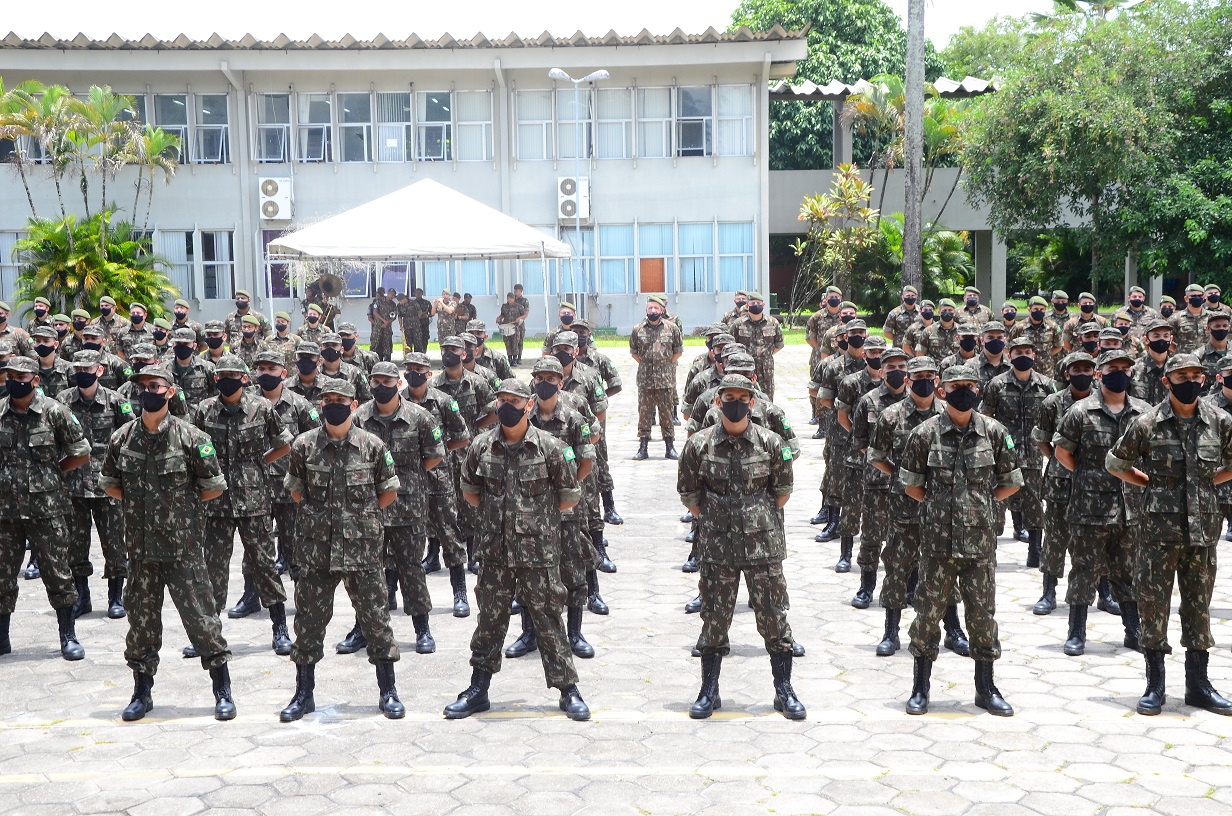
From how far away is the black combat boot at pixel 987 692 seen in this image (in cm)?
750

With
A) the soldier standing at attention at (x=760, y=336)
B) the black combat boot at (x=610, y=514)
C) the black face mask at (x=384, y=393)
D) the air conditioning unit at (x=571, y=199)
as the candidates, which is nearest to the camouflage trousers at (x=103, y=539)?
the black face mask at (x=384, y=393)

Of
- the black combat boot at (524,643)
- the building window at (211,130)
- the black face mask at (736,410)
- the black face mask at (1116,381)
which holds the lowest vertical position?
the black combat boot at (524,643)

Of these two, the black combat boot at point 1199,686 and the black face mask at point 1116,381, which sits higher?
the black face mask at point 1116,381

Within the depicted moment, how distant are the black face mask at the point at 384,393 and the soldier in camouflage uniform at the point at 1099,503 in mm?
4711

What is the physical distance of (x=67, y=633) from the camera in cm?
905

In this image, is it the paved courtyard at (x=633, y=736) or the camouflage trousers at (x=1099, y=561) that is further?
the camouflage trousers at (x=1099, y=561)

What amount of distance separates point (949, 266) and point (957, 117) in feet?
13.0

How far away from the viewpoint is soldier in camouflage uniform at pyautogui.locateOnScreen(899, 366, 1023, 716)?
750 centimetres

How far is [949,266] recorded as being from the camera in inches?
1391

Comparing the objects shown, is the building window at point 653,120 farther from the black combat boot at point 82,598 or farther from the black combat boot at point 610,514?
the black combat boot at point 82,598

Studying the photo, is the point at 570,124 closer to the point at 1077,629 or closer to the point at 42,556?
the point at 42,556

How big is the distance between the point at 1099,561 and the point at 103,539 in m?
7.33

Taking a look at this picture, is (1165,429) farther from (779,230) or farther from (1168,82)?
(779,230)

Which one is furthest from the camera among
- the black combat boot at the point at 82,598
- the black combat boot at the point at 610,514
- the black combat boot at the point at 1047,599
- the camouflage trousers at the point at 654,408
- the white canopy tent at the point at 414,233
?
the white canopy tent at the point at 414,233
